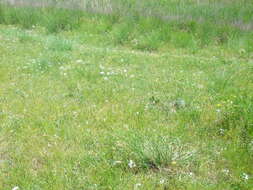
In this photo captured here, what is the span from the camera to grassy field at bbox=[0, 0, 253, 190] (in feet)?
13.4

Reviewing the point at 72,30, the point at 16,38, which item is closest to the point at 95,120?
the point at 16,38

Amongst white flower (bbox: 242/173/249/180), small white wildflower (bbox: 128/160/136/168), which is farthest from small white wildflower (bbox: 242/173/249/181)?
small white wildflower (bbox: 128/160/136/168)

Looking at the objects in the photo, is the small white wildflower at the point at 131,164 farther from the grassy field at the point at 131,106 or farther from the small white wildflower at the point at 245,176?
the small white wildflower at the point at 245,176

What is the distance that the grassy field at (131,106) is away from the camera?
409 centimetres

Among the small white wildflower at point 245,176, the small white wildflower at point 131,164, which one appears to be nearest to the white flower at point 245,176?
the small white wildflower at point 245,176

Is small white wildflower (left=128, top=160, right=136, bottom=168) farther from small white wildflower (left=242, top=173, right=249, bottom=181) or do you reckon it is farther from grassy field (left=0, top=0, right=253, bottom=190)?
small white wildflower (left=242, top=173, right=249, bottom=181)

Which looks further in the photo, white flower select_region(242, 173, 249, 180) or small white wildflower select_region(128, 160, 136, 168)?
small white wildflower select_region(128, 160, 136, 168)

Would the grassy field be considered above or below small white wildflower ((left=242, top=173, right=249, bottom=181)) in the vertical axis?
above

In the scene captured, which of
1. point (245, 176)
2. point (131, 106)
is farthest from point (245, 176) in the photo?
point (131, 106)

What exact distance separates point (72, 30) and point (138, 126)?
23.4 feet

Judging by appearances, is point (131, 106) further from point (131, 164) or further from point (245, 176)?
point (245, 176)

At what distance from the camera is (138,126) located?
512cm

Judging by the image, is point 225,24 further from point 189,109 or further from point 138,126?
point 138,126

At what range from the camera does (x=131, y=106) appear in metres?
5.77
